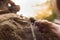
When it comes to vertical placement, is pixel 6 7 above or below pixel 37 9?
above

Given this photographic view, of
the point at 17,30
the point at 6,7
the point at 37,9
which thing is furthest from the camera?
the point at 37,9

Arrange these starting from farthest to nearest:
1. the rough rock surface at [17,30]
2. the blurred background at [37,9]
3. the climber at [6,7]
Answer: the blurred background at [37,9] → the climber at [6,7] → the rough rock surface at [17,30]

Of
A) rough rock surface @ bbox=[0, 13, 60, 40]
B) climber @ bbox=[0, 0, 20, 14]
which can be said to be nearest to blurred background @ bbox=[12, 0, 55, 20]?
climber @ bbox=[0, 0, 20, 14]

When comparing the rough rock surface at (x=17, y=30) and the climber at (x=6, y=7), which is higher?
the climber at (x=6, y=7)

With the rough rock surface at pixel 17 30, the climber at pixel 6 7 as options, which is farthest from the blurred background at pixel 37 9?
the rough rock surface at pixel 17 30

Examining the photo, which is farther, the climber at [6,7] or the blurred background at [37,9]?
the blurred background at [37,9]

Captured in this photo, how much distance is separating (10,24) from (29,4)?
961 millimetres

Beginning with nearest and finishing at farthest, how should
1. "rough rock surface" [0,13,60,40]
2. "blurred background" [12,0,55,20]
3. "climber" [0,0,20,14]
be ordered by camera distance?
"rough rock surface" [0,13,60,40] → "climber" [0,0,20,14] → "blurred background" [12,0,55,20]

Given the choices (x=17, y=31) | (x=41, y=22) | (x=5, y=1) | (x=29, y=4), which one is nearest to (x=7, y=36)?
(x=17, y=31)

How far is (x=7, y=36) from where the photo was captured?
0.66 m

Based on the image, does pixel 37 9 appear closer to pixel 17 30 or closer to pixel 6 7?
pixel 6 7

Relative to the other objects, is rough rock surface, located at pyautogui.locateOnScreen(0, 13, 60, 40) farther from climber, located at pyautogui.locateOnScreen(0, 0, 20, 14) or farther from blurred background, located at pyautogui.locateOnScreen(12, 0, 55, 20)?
blurred background, located at pyautogui.locateOnScreen(12, 0, 55, 20)

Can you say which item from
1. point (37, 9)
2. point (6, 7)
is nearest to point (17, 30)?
point (6, 7)

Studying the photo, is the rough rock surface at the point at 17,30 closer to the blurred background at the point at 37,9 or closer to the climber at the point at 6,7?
the climber at the point at 6,7
